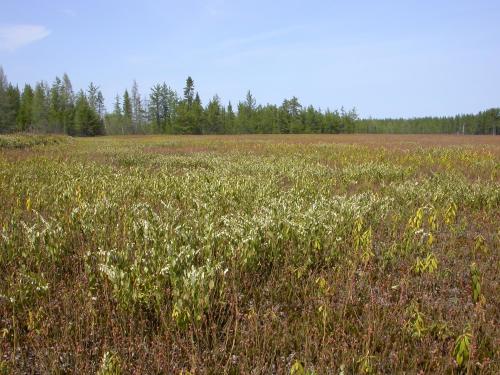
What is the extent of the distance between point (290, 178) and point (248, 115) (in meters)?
91.8

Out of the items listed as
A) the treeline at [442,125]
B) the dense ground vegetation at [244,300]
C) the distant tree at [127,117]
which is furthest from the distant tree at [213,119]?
the dense ground vegetation at [244,300]

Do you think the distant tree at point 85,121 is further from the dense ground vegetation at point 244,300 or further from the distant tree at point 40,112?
the dense ground vegetation at point 244,300

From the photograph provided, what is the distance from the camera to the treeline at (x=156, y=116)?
7094cm

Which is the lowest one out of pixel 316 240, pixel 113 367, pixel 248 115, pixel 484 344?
pixel 484 344

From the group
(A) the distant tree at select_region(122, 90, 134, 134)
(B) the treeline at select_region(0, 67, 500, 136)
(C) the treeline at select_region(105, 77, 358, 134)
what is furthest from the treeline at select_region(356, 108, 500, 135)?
(A) the distant tree at select_region(122, 90, 134, 134)

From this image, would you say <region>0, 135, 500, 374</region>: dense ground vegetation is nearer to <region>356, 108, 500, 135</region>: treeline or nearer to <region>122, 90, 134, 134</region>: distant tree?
<region>122, 90, 134, 134</region>: distant tree

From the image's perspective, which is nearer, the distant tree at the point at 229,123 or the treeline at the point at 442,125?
the distant tree at the point at 229,123

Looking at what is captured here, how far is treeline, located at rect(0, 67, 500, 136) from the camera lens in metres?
70.9

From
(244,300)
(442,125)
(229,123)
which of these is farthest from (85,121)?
(442,125)

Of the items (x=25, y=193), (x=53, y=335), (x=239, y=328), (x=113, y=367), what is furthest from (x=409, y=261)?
(x=25, y=193)

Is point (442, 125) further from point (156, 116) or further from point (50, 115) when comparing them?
point (50, 115)

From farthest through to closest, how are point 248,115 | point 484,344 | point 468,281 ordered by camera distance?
point 248,115 < point 468,281 < point 484,344

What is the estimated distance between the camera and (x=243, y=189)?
829 centimetres

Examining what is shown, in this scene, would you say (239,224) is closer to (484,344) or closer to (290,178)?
(484,344)
